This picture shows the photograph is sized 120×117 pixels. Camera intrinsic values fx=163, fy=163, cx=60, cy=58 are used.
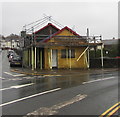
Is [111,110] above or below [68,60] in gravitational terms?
below

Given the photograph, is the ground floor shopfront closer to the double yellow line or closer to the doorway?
the doorway

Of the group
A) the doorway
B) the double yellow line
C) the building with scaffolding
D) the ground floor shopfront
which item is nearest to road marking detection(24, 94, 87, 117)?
the double yellow line

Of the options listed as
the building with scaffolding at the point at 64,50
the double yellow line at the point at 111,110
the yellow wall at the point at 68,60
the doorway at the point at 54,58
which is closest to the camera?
the double yellow line at the point at 111,110

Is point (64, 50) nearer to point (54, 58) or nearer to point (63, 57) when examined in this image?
point (63, 57)

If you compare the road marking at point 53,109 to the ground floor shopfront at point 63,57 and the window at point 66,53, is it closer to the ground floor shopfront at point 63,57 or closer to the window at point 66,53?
the ground floor shopfront at point 63,57

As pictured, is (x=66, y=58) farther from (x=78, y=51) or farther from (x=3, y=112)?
(x=3, y=112)

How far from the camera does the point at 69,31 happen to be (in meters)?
22.0

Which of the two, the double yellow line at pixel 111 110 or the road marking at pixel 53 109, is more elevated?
the road marking at pixel 53 109

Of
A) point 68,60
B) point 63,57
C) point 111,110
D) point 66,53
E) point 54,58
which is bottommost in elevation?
point 111,110

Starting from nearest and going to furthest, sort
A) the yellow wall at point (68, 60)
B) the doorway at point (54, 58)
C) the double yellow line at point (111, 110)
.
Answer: the double yellow line at point (111, 110) < the yellow wall at point (68, 60) < the doorway at point (54, 58)

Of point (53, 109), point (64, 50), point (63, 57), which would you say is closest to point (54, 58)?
point (63, 57)

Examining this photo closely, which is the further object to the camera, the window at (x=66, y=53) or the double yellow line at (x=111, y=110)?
the window at (x=66, y=53)

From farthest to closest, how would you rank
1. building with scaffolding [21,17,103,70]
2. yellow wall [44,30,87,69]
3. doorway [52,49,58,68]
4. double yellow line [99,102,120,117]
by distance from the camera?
doorway [52,49,58,68] < yellow wall [44,30,87,69] < building with scaffolding [21,17,103,70] < double yellow line [99,102,120,117]

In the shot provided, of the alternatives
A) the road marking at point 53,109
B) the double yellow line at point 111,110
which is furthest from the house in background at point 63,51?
the double yellow line at point 111,110
